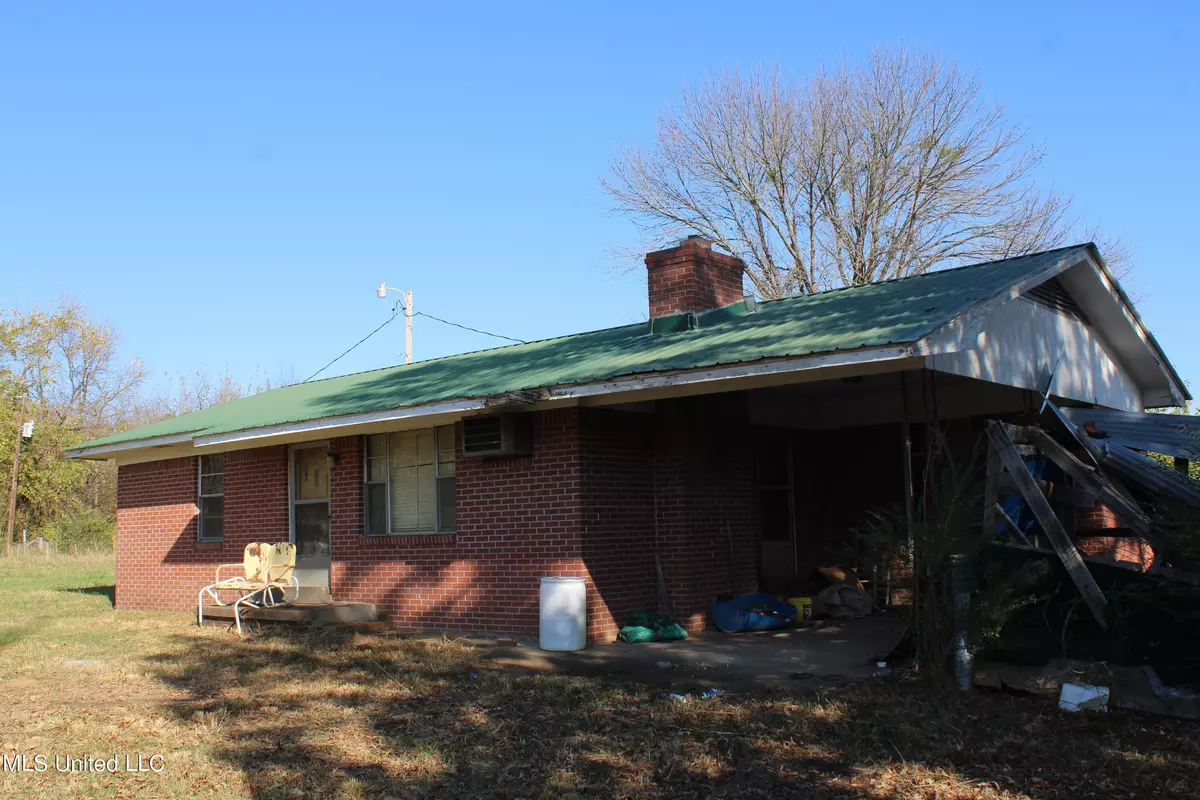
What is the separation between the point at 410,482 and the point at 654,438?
3159mm

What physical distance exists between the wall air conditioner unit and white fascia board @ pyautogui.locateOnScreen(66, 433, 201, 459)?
5.41 m

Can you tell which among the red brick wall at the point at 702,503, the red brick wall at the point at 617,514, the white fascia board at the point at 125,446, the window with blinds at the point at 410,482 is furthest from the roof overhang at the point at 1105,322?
the white fascia board at the point at 125,446

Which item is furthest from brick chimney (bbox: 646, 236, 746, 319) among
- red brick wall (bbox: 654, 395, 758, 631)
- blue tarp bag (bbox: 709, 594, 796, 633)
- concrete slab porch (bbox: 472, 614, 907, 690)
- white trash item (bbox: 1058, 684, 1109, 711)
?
white trash item (bbox: 1058, 684, 1109, 711)

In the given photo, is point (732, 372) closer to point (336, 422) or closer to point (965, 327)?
point (965, 327)

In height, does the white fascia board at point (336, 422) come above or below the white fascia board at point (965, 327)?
below

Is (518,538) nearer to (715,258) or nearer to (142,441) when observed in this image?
(715,258)

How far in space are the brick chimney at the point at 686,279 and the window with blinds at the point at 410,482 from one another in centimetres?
297

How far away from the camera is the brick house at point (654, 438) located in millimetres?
9836

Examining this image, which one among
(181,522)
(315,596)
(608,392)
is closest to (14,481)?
(181,522)

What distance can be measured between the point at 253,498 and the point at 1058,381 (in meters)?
10.6

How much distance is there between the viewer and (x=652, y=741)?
21.1ft

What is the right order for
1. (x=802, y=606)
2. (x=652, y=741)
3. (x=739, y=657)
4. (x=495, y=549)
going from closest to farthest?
(x=652, y=741), (x=739, y=657), (x=495, y=549), (x=802, y=606)

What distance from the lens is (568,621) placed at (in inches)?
401

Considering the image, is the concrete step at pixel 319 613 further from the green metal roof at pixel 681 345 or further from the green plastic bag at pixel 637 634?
the green plastic bag at pixel 637 634
